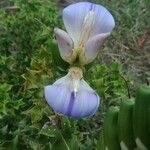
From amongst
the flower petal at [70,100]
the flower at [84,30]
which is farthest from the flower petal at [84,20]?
the flower petal at [70,100]

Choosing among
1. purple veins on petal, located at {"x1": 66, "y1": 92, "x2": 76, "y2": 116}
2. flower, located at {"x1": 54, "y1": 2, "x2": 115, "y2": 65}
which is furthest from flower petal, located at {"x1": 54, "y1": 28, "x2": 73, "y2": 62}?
purple veins on petal, located at {"x1": 66, "y1": 92, "x2": 76, "y2": 116}

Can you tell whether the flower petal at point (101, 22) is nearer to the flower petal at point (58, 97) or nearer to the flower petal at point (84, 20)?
the flower petal at point (84, 20)

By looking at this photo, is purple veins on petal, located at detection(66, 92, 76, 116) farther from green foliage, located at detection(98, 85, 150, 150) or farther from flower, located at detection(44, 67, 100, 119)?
green foliage, located at detection(98, 85, 150, 150)

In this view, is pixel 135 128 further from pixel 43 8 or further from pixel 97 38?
pixel 43 8

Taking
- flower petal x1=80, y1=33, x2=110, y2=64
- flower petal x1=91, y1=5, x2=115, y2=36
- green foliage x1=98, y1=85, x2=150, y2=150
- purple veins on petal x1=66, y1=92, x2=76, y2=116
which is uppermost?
flower petal x1=91, y1=5, x2=115, y2=36

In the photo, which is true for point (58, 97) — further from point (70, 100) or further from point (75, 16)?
point (75, 16)

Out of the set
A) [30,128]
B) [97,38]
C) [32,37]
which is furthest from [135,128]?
[32,37]

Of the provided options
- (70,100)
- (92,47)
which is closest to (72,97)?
(70,100)
